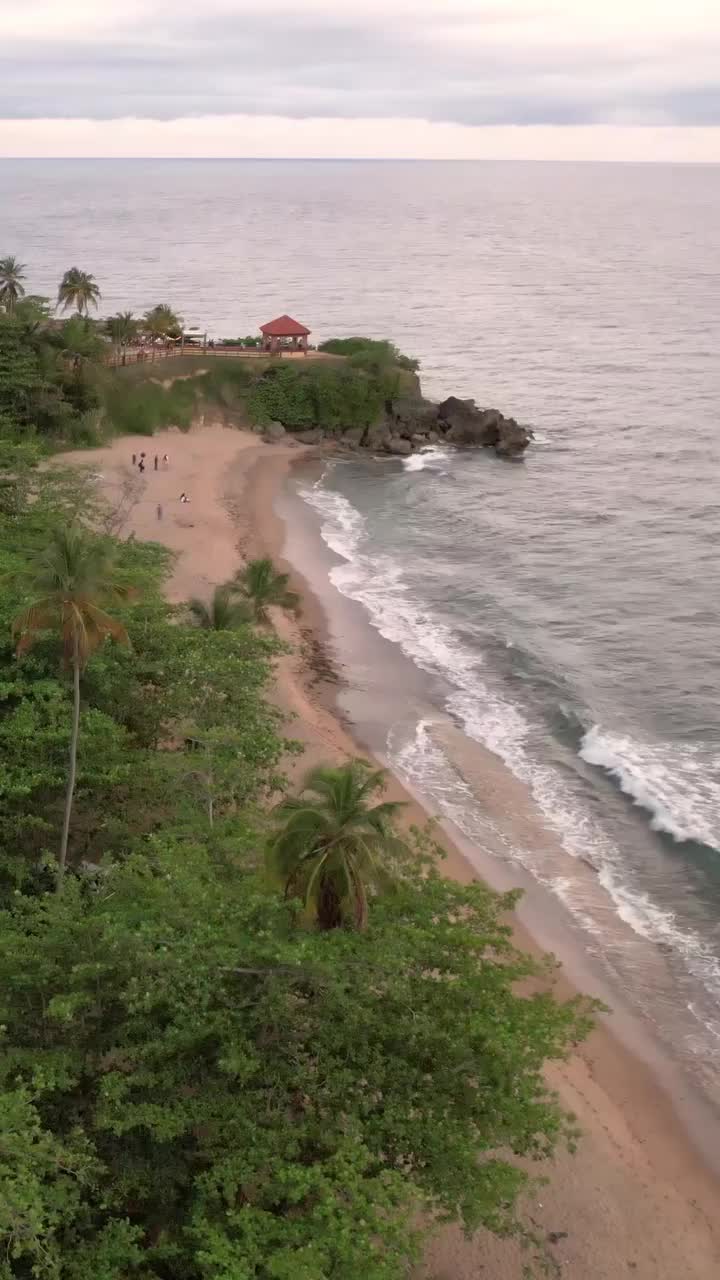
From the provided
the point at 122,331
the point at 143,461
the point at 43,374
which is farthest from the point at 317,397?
the point at 43,374

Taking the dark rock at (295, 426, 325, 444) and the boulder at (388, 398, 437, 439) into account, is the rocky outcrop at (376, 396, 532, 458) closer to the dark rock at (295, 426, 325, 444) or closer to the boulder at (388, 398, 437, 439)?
the boulder at (388, 398, 437, 439)

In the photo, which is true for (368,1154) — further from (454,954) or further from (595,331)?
(595,331)

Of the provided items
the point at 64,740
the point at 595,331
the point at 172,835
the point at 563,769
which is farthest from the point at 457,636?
the point at 595,331

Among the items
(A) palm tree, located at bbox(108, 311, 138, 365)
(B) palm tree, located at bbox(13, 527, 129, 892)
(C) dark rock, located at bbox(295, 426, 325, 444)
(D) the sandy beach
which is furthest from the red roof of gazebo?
(B) palm tree, located at bbox(13, 527, 129, 892)

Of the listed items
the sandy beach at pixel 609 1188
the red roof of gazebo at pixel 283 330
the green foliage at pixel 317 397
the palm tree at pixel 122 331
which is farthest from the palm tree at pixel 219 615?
the red roof of gazebo at pixel 283 330

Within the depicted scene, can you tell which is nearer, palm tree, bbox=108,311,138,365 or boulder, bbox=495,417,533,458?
boulder, bbox=495,417,533,458
